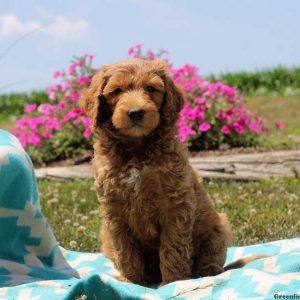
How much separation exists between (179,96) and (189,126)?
5734 mm

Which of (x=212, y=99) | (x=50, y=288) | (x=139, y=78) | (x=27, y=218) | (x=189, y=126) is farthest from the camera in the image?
(x=212, y=99)

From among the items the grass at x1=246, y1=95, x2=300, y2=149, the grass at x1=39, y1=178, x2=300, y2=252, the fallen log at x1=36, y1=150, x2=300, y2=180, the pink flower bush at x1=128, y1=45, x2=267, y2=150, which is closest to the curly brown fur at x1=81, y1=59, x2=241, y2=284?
the grass at x1=39, y1=178, x2=300, y2=252

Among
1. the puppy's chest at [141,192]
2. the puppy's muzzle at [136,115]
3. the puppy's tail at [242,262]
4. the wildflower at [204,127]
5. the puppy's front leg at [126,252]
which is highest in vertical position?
the puppy's muzzle at [136,115]

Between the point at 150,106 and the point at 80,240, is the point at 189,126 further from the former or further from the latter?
the point at 150,106

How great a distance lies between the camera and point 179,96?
181 inches

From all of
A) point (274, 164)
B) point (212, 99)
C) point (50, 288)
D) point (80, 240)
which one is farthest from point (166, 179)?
point (212, 99)

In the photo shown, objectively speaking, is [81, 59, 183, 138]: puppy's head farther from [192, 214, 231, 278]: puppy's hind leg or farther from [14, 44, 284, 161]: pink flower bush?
[14, 44, 284, 161]: pink flower bush

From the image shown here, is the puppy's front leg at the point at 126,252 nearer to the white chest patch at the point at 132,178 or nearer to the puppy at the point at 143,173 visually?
the puppy at the point at 143,173

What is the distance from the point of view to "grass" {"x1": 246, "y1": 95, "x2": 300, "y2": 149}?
1154 cm

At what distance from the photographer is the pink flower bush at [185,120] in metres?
10.6

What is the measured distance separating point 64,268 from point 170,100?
1.67 m

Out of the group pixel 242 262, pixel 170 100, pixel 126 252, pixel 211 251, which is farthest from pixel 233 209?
pixel 170 100

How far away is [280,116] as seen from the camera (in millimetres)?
16047

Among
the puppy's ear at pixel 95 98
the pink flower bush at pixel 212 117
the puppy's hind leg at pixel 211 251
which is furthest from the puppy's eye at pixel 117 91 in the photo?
the pink flower bush at pixel 212 117
